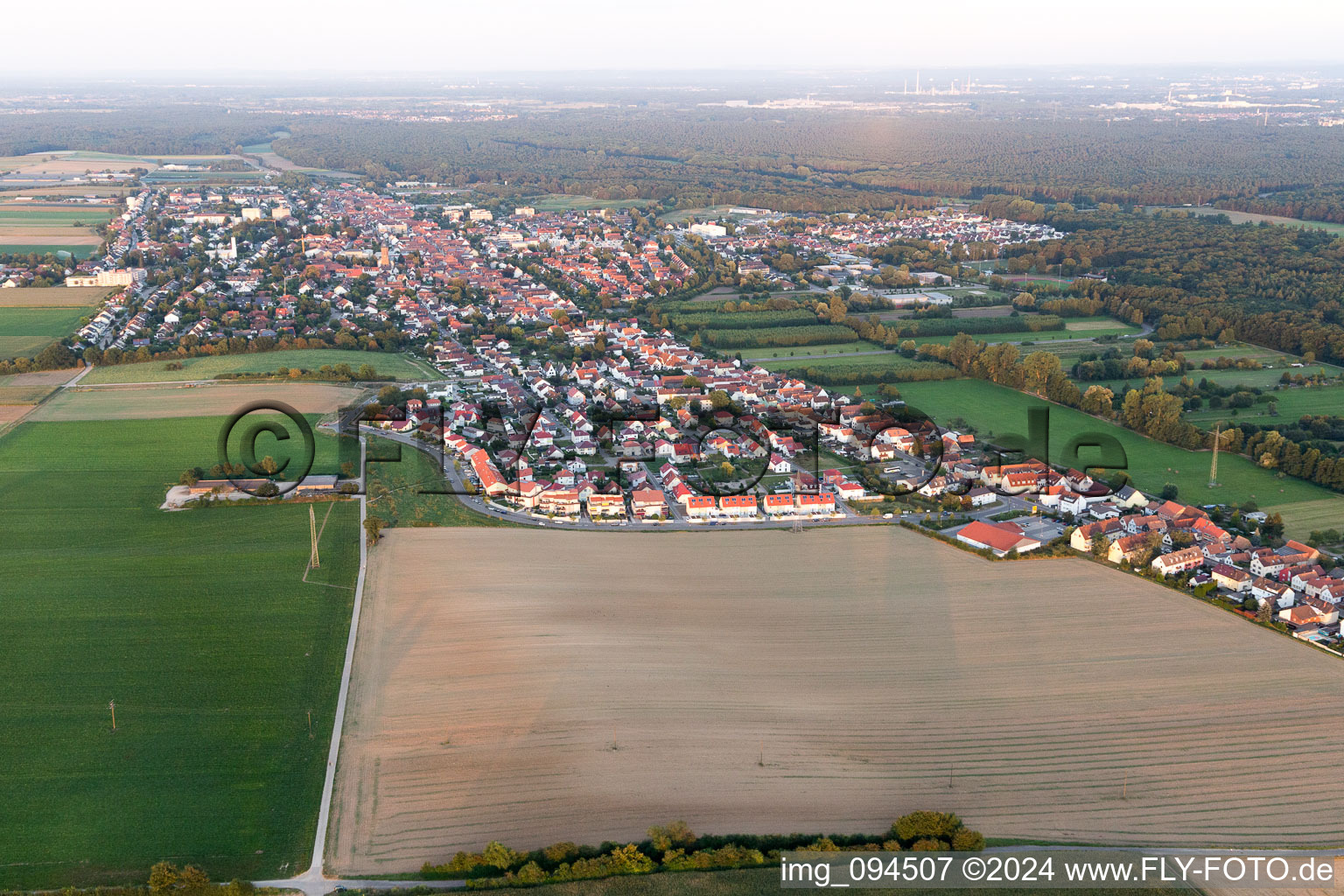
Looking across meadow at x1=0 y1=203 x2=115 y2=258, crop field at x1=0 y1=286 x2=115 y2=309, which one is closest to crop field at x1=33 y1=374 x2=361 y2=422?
crop field at x1=0 y1=286 x2=115 y2=309

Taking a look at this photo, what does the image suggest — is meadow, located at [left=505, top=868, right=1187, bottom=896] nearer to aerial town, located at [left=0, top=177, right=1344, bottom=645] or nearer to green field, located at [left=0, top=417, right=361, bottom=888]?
green field, located at [left=0, top=417, right=361, bottom=888]

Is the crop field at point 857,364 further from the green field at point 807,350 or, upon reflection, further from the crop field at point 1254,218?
the crop field at point 1254,218

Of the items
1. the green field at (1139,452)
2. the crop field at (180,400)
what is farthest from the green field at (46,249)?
the green field at (1139,452)

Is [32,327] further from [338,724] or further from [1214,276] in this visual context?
[1214,276]

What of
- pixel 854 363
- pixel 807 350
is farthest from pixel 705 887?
pixel 807 350

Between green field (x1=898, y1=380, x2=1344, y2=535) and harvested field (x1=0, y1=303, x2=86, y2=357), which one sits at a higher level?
harvested field (x1=0, y1=303, x2=86, y2=357)

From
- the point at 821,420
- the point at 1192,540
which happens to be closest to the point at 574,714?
the point at 1192,540
